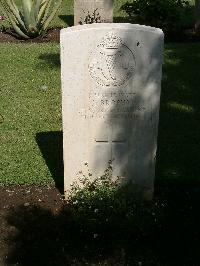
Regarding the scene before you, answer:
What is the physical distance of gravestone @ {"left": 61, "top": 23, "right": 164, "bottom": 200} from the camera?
12.7 ft

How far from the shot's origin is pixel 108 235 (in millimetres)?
4047

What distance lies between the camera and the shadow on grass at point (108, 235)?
12.6 ft

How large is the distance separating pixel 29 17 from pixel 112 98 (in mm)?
6010

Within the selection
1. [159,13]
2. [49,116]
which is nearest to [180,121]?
A: [49,116]

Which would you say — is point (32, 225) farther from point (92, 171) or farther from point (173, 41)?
point (173, 41)

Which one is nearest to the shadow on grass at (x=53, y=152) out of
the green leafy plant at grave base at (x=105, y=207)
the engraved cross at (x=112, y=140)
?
the green leafy plant at grave base at (x=105, y=207)

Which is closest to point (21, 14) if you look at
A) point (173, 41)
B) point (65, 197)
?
point (173, 41)

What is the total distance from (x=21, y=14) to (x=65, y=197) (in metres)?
6.35

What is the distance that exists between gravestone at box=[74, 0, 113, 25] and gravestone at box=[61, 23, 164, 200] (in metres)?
6.06

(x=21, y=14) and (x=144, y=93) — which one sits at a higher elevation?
(x=144, y=93)

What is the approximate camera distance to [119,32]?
12.6 ft

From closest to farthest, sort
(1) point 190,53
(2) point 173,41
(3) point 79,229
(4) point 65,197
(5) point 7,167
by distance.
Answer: (3) point 79,229
(4) point 65,197
(5) point 7,167
(1) point 190,53
(2) point 173,41

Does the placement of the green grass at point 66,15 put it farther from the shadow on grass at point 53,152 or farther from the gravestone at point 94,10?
the shadow on grass at point 53,152

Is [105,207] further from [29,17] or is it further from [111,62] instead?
[29,17]
